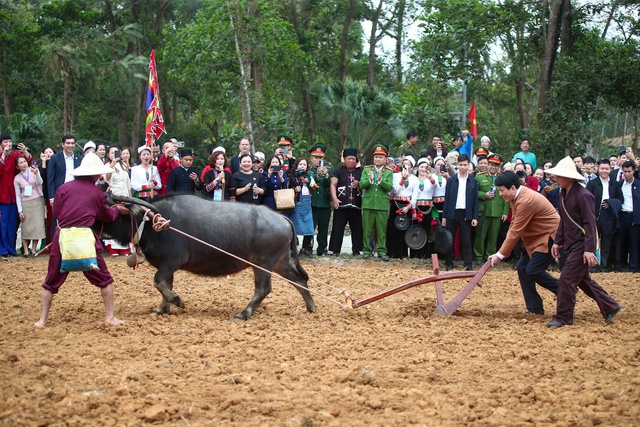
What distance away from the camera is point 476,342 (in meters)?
7.70

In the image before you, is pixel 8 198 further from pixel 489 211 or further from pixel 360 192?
pixel 489 211

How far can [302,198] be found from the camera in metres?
14.5

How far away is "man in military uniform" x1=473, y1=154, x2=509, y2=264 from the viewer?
1455cm

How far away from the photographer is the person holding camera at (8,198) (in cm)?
1334

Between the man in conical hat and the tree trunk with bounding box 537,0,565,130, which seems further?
the tree trunk with bounding box 537,0,565,130

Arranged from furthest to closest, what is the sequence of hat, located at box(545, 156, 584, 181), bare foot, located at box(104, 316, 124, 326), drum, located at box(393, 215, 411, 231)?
1. drum, located at box(393, 215, 411, 231)
2. hat, located at box(545, 156, 584, 181)
3. bare foot, located at box(104, 316, 124, 326)

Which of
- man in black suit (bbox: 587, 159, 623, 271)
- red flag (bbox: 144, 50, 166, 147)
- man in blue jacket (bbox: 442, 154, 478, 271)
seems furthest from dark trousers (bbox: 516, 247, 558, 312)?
red flag (bbox: 144, 50, 166, 147)

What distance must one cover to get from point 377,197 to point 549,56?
9935 mm

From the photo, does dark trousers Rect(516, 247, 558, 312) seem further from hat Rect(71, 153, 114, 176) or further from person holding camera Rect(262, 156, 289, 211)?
person holding camera Rect(262, 156, 289, 211)

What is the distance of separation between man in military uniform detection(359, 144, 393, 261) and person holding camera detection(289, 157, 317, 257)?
40.6 inches

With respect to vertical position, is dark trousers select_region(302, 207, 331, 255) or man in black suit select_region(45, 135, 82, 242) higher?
man in black suit select_region(45, 135, 82, 242)

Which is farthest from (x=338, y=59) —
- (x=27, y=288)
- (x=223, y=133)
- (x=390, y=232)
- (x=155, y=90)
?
(x=27, y=288)

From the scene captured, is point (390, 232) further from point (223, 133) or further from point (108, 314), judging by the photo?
point (223, 133)

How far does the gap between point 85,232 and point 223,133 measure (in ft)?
51.6
